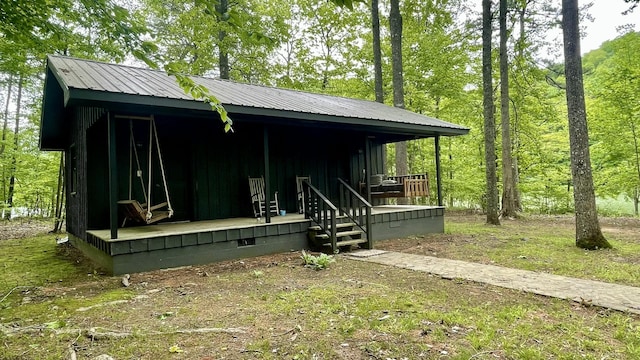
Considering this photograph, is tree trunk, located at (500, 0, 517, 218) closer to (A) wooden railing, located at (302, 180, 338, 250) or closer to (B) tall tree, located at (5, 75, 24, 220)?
(A) wooden railing, located at (302, 180, 338, 250)

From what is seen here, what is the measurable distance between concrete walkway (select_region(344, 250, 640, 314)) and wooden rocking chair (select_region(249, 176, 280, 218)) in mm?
2419

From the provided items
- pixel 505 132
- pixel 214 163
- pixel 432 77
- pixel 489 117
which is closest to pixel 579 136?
pixel 489 117

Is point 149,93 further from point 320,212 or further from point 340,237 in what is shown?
point 340,237

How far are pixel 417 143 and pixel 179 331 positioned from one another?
49.3 ft

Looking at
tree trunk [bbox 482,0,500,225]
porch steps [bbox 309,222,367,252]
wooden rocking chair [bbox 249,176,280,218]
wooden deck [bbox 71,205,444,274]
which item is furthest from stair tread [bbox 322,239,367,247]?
tree trunk [bbox 482,0,500,225]

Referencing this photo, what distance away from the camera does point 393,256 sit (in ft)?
19.7

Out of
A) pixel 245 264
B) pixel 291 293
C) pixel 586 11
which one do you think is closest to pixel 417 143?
pixel 586 11

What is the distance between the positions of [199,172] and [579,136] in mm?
6861

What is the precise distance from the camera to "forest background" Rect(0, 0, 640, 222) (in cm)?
Result: 1166

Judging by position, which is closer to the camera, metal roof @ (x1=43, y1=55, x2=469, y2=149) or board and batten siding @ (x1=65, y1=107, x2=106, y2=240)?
metal roof @ (x1=43, y1=55, x2=469, y2=149)

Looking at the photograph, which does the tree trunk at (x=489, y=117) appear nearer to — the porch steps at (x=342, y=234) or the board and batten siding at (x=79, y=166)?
the porch steps at (x=342, y=234)

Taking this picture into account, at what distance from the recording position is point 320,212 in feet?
22.1

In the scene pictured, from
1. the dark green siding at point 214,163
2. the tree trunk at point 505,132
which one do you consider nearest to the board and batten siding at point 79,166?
the dark green siding at point 214,163

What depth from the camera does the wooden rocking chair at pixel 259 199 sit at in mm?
7605
